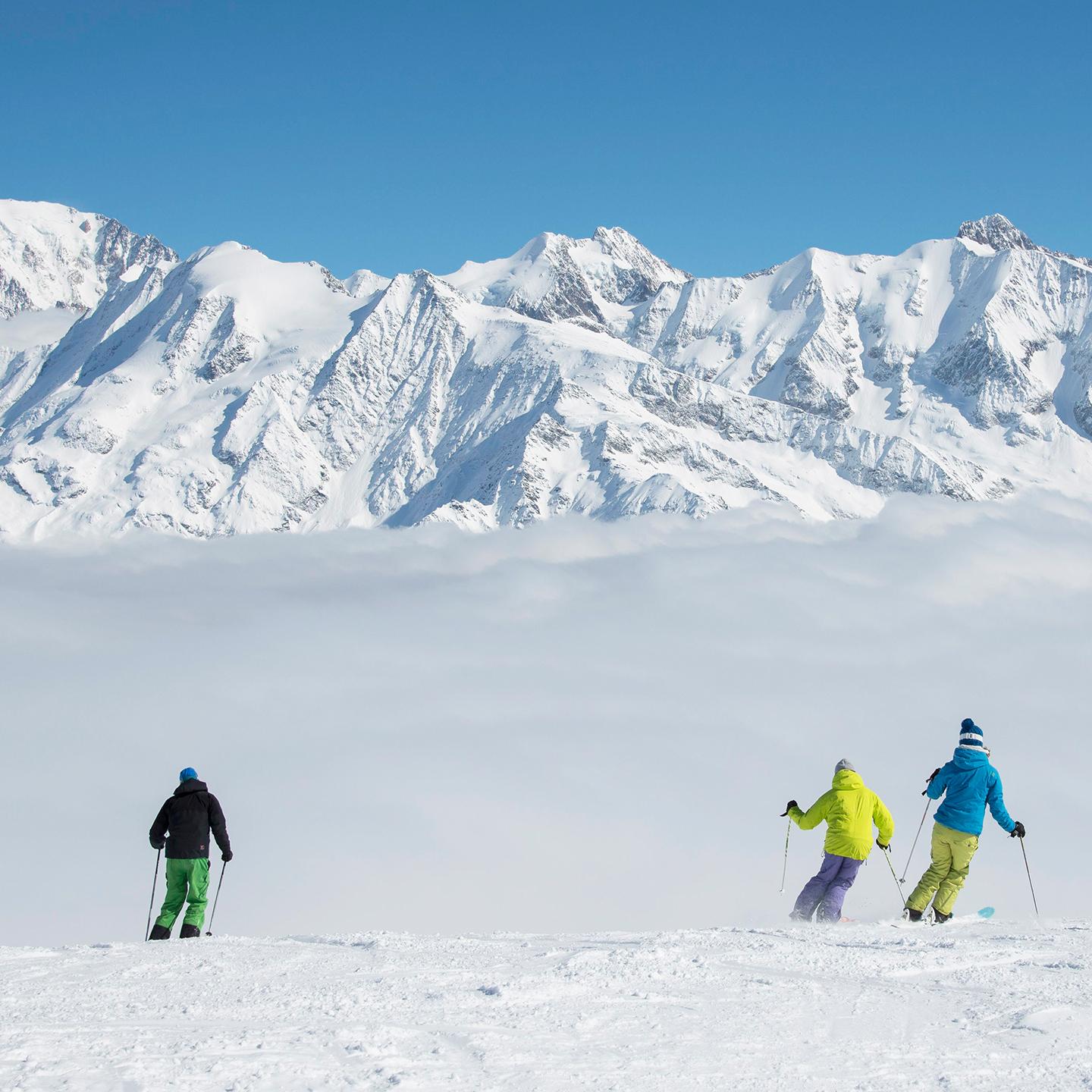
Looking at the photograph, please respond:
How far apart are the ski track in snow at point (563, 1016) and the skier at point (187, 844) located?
2744 millimetres

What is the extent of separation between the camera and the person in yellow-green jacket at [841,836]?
1437 centimetres

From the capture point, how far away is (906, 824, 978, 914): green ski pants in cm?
1410

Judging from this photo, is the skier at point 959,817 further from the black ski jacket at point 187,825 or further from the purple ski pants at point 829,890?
the black ski jacket at point 187,825

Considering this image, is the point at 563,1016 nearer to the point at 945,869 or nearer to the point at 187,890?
the point at 945,869

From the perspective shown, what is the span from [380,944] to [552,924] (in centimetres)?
19448

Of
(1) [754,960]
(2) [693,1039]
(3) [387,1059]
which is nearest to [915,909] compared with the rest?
(1) [754,960]

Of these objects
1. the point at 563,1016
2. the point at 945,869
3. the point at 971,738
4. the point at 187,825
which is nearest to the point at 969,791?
the point at 971,738

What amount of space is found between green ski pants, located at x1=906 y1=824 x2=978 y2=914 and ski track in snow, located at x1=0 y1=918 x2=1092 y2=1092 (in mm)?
2268

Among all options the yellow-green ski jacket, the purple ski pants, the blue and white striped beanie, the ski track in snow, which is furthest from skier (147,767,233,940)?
the blue and white striped beanie

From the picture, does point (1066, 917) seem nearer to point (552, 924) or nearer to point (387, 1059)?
point (387, 1059)

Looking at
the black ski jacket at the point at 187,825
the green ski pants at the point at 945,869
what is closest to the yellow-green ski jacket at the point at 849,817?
the green ski pants at the point at 945,869

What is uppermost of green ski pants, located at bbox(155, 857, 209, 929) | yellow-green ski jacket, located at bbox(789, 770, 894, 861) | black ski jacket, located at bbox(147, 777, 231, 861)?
yellow-green ski jacket, located at bbox(789, 770, 894, 861)

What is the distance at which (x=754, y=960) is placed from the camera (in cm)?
1062

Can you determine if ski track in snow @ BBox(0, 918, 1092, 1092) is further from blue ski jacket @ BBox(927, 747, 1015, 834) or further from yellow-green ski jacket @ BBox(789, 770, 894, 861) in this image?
yellow-green ski jacket @ BBox(789, 770, 894, 861)
